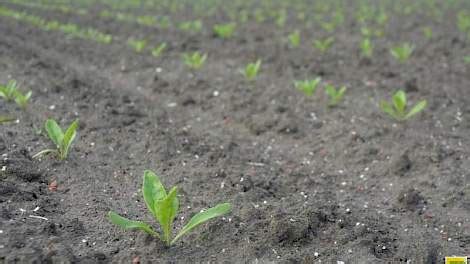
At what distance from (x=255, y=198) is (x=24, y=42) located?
238 inches

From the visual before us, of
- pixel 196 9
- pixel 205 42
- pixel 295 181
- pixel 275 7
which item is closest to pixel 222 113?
pixel 295 181

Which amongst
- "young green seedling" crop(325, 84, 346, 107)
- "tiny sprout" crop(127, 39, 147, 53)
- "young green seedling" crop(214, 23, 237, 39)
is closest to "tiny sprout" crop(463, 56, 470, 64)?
"young green seedling" crop(325, 84, 346, 107)

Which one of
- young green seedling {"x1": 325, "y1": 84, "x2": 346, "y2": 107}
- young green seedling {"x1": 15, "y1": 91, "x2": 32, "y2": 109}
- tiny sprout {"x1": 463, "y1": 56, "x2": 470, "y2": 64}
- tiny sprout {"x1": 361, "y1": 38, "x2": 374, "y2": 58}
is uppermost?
young green seedling {"x1": 15, "y1": 91, "x2": 32, "y2": 109}

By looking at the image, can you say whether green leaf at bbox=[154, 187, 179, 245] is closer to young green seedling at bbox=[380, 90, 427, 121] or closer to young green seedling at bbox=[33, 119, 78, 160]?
young green seedling at bbox=[33, 119, 78, 160]

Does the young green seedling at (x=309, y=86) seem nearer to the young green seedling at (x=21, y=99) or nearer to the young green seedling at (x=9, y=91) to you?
the young green seedling at (x=21, y=99)

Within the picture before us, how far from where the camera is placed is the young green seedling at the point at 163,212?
2.43 metres

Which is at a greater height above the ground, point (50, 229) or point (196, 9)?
point (50, 229)

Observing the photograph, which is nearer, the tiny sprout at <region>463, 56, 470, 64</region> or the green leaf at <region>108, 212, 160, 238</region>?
the green leaf at <region>108, 212, 160, 238</region>

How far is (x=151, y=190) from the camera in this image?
2.62 m

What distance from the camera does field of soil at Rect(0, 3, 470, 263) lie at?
2.71 metres

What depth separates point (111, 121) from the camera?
4492 mm

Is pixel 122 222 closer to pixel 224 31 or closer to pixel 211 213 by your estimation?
pixel 211 213

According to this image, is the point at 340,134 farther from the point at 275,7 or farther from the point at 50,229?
the point at 275,7

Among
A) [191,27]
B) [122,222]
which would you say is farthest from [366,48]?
[122,222]
